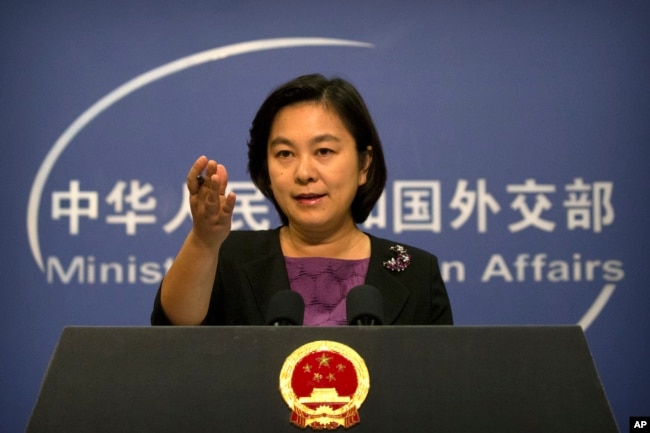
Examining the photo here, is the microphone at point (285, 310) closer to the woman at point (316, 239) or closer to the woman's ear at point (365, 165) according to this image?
the woman at point (316, 239)

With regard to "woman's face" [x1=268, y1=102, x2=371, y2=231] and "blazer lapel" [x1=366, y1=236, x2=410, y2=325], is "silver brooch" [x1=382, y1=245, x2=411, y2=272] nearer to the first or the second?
"blazer lapel" [x1=366, y1=236, x2=410, y2=325]

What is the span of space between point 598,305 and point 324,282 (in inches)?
56.3

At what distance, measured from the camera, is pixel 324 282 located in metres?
1.83

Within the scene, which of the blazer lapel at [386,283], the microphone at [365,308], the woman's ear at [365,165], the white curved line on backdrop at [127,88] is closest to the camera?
the microphone at [365,308]

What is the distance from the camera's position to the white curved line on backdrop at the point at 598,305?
296cm

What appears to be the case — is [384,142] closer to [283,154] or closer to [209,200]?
[283,154]

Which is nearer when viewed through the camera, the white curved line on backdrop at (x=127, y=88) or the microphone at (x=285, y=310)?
the microphone at (x=285, y=310)

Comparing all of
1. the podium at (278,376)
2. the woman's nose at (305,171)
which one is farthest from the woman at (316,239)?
the podium at (278,376)

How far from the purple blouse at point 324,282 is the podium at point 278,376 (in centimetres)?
55

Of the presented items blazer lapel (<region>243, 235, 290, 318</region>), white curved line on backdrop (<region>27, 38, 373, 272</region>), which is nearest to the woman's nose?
blazer lapel (<region>243, 235, 290, 318</region>)

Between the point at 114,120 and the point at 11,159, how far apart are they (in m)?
0.34

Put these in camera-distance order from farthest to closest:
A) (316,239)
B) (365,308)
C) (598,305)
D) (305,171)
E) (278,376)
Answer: (598,305) < (316,239) < (305,171) < (365,308) < (278,376)

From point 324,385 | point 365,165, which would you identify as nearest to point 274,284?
point 365,165

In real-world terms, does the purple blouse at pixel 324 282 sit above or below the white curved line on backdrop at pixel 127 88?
below
